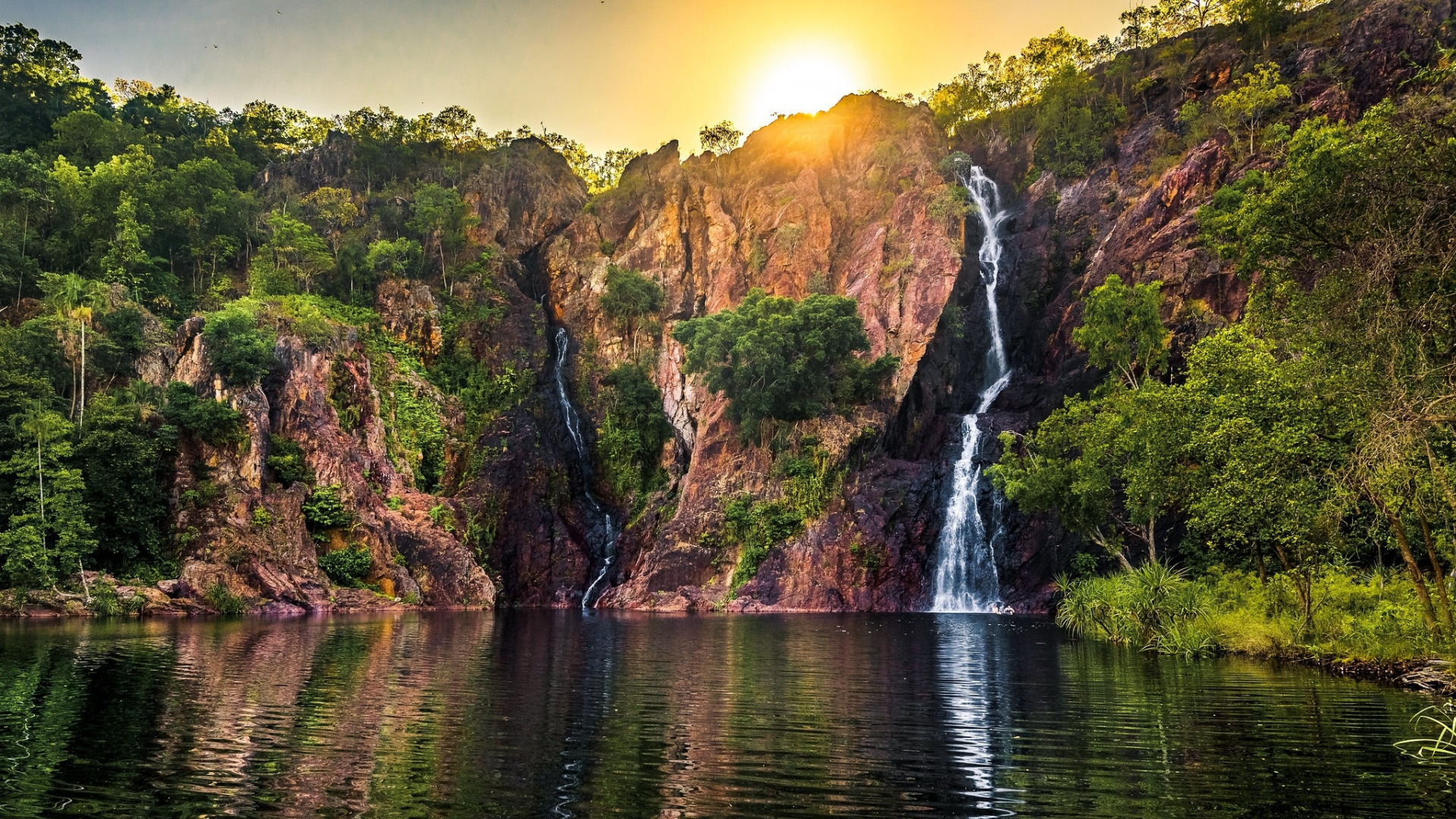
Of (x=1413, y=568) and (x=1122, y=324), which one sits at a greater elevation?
(x=1122, y=324)

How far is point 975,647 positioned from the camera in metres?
28.0

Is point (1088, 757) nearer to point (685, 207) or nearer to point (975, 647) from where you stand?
point (975, 647)

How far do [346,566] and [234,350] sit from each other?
49.0ft

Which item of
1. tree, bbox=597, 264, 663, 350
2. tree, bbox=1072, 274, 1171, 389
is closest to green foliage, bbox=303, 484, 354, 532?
tree, bbox=597, 264, 663, 350

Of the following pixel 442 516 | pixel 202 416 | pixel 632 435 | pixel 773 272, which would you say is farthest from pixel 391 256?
pixel 773 272

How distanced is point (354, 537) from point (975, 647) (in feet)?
133

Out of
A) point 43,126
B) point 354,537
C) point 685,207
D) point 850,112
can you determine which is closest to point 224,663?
point 354,537

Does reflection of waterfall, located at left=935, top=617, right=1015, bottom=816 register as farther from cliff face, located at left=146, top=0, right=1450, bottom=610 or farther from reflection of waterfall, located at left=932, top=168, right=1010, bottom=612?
cliff face, located at left=146, top=0, right=1450, bottom=610

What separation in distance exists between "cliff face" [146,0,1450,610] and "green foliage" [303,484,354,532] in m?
1.00

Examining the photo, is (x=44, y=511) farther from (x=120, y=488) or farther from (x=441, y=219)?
(x=441, y=219)

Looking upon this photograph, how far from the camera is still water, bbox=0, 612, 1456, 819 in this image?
902cm

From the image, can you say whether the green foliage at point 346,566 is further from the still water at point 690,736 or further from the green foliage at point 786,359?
the still water at point 690,736

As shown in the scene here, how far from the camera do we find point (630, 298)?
77375 mm

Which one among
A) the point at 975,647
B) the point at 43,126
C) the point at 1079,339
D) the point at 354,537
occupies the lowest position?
the point at 975,647
